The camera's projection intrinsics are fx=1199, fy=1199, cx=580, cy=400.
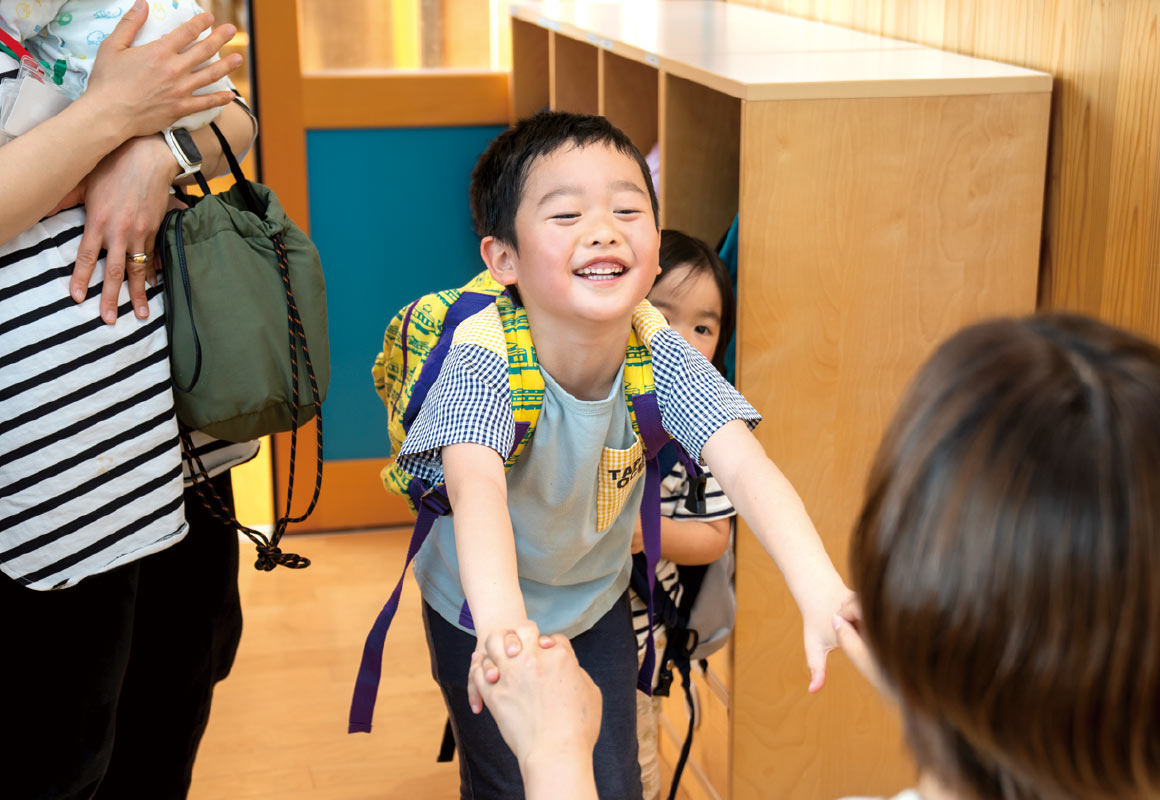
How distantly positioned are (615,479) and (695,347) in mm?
505

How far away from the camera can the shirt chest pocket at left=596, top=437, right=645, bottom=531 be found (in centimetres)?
130

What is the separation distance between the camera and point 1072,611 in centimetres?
56

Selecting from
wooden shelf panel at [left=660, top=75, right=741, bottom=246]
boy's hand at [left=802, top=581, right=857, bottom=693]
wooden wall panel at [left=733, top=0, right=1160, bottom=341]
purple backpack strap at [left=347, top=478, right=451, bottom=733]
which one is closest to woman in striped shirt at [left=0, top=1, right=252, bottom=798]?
purple backpack strap at [left=347, top=478, right=451, bottom=733]

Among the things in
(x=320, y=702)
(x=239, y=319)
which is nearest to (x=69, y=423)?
(x=239, y=319)

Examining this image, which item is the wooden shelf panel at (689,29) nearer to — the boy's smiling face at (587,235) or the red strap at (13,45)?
the boy's smiling face at (587,235)

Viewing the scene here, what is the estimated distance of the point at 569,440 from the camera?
1276 mm

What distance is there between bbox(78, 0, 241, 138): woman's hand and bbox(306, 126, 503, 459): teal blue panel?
2.08 metres

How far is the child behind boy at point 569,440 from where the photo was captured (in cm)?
108

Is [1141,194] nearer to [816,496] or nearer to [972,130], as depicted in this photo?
[972,130]

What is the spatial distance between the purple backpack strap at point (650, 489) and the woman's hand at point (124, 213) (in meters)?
0.53

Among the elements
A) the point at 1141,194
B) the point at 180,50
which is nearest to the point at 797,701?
the point at 1141,194

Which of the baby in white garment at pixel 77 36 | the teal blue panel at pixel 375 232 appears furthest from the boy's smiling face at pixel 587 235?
the teal blue panel at pixel 375 232

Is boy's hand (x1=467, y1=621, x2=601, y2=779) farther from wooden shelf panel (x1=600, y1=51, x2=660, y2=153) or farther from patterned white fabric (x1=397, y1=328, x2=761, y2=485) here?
wooden shelf panel (x1=600, y1=51, x2=660, y2=153)

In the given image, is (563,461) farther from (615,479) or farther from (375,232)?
(375,232)
